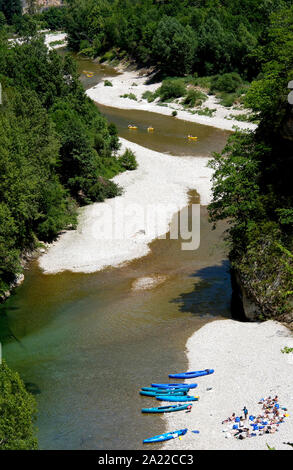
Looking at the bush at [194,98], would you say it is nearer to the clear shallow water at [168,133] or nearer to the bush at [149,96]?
the clear shallow water at [168,133]

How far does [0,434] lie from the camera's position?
2494cm

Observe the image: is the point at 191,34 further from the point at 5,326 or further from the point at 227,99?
the point at 5,326

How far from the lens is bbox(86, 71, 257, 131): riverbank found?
95938 millimetres

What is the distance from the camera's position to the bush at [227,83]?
344ft

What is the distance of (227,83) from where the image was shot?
10500 cm

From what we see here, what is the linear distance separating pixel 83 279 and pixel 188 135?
45521mm

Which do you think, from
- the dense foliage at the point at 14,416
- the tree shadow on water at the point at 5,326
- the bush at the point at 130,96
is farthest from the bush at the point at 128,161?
the dense foliage at the point at 14,416

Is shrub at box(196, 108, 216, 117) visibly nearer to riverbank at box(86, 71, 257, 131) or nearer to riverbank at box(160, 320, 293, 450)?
riverbank at box(86, 71, 257, 131)

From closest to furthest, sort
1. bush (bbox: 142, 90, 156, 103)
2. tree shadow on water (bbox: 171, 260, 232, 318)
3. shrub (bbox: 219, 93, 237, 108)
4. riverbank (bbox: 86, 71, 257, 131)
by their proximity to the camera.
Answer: tree shadow on water (bbox: 171, 260, 232, 318)
riverbank (bbox: 86, 71, 257, 131)
shrub (bbox: 219, 93, 237, 108)
bush (bbox: 142, 90, 156, 103)

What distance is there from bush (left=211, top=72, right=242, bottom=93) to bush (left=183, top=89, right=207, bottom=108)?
3037 millimetres

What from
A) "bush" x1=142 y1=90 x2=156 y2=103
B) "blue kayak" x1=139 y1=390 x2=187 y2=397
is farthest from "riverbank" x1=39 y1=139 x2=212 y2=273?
"bush" x1=142 y1=90 x2=156 y2=103

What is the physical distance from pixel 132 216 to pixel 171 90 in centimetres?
5453

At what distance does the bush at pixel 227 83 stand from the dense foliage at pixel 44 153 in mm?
33244

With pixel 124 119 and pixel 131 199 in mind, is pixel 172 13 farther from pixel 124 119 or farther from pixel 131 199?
pixel 131 199
